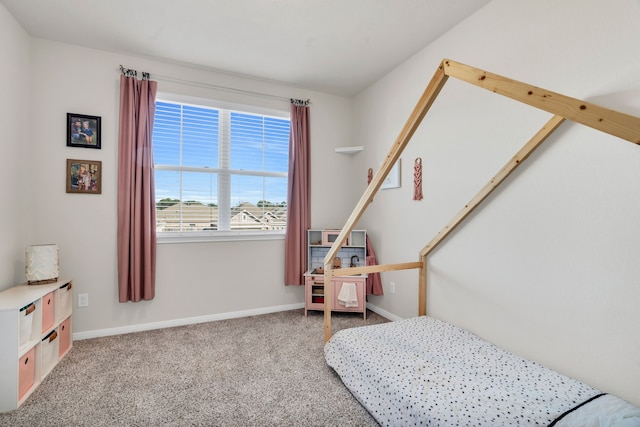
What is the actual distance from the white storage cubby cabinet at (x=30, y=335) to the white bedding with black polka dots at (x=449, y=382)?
1.89m

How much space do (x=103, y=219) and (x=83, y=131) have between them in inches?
31.7

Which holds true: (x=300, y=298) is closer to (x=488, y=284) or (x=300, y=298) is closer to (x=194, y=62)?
(x=488, y=284)

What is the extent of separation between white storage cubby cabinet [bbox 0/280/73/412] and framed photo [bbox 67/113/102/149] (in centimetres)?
121

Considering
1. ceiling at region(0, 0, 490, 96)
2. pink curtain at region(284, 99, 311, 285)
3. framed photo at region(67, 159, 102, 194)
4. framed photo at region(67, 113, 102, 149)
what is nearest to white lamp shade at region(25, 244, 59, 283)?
framed photo at region(67, 159, 102, 194)

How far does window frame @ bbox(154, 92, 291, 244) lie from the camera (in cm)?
297

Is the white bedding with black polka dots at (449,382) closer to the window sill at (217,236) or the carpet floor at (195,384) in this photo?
the carpet floor at (195,384)

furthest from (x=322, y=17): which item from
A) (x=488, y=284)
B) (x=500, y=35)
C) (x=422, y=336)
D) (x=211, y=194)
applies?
(x=422, y=336)

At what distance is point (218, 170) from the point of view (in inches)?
126

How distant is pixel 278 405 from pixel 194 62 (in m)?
3.06

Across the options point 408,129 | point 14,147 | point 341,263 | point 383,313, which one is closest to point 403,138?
point 408,129

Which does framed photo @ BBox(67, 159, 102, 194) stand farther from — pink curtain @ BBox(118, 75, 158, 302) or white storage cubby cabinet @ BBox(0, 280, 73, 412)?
white storage cubby cabinet @ BBox(0, 280, 73, 412)

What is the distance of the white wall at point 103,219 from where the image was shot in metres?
2.54

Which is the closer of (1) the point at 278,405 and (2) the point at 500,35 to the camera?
(1) the point at 278,405

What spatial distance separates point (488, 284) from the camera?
2.07 m
